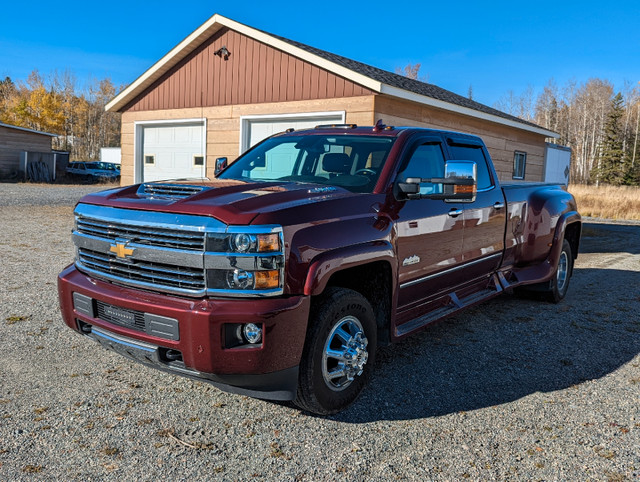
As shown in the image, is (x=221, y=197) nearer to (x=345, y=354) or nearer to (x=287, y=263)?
(x=287, y=263)

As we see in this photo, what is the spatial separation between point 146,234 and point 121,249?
0.77 feet

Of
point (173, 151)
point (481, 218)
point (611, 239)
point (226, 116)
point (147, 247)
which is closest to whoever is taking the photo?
point (147, 247)

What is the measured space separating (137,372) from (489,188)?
11.9 ft

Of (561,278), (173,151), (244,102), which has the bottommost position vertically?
(561,278)

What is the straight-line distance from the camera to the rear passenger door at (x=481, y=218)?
496 cm

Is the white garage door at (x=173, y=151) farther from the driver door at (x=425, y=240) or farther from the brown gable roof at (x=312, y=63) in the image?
the driver door at (x=425, y=240)

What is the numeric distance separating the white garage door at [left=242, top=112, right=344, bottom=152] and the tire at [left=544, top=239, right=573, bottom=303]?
587cm

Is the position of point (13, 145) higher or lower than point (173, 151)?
higher

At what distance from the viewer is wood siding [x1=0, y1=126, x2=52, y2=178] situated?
3256 centimetres

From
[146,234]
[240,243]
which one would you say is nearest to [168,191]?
[146,234]

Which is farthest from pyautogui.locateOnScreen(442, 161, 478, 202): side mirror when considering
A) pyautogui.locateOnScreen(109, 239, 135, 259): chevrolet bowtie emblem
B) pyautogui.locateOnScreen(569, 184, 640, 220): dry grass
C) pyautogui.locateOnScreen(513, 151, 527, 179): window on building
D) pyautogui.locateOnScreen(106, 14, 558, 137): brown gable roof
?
pyautogui.locateOnScreen(569, 184, 640, 220): dry grass

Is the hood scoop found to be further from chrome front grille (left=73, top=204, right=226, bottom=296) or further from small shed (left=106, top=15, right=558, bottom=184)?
small shed (left=106, top=15, right=558, bottom=184)

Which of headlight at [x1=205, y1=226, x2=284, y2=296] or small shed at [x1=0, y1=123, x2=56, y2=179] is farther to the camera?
small shed at [x1=0, y1=123, x2=56, y2=179]

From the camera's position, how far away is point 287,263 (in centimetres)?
309
